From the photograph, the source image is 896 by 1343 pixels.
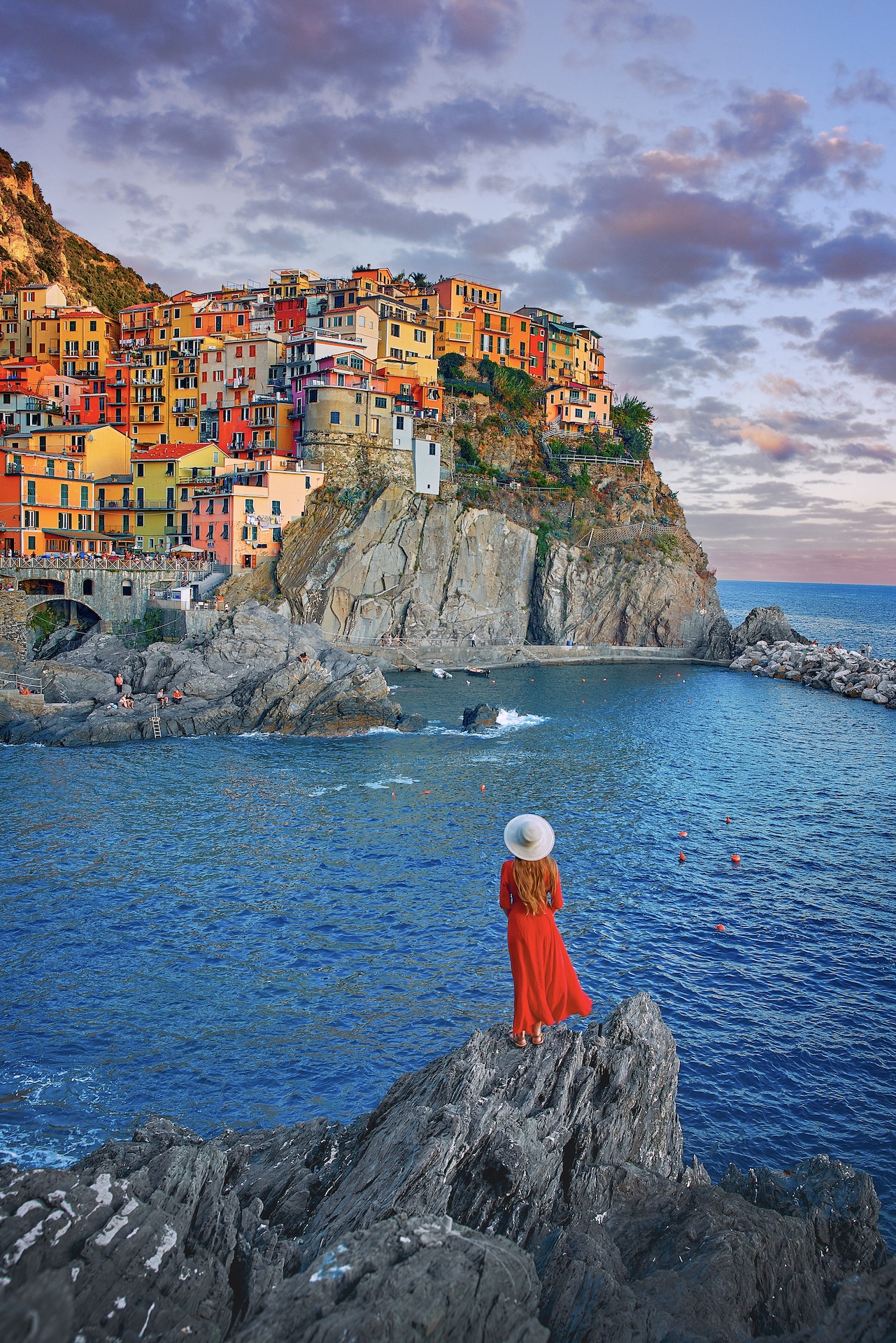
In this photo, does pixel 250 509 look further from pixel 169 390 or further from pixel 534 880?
pixel 534 880

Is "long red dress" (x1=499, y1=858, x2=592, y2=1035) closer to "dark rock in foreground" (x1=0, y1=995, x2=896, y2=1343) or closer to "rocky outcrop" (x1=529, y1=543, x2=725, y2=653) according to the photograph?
"dark rock in foreground" (x1=0, y1=995, x2=896, y2=1343)

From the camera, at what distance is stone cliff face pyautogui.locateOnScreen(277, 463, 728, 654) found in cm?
7388

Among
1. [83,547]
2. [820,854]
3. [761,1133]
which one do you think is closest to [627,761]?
[820,854]

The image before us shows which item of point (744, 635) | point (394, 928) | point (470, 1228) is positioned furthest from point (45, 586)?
point (470, 1228)

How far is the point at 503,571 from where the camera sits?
272 ft

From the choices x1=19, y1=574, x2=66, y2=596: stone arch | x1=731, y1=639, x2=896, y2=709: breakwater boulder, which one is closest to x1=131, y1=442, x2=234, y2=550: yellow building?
x1=19, y1=574, x2=66, y2=596: stone arch

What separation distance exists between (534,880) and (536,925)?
0.53 meters

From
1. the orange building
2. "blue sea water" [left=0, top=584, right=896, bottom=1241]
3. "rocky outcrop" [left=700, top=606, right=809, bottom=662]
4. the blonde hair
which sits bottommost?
"blue sea water" [left=0, top=584, right=896, bottom=1241]

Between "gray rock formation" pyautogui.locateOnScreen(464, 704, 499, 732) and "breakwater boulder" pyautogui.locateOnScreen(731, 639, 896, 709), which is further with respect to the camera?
"breakwater boulder" pyautogui.locateOnScreen(731, 639, 896, 709)

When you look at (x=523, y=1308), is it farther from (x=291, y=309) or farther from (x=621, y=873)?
(x=291, y=309)

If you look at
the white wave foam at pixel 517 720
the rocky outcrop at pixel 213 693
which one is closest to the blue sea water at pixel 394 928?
the rocky outcrop at pixel 213 693

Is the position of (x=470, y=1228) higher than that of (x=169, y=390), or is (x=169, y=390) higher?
(x=169, y=390)

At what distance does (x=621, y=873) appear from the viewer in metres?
29.2

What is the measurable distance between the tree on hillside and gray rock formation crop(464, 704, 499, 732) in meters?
55.9
